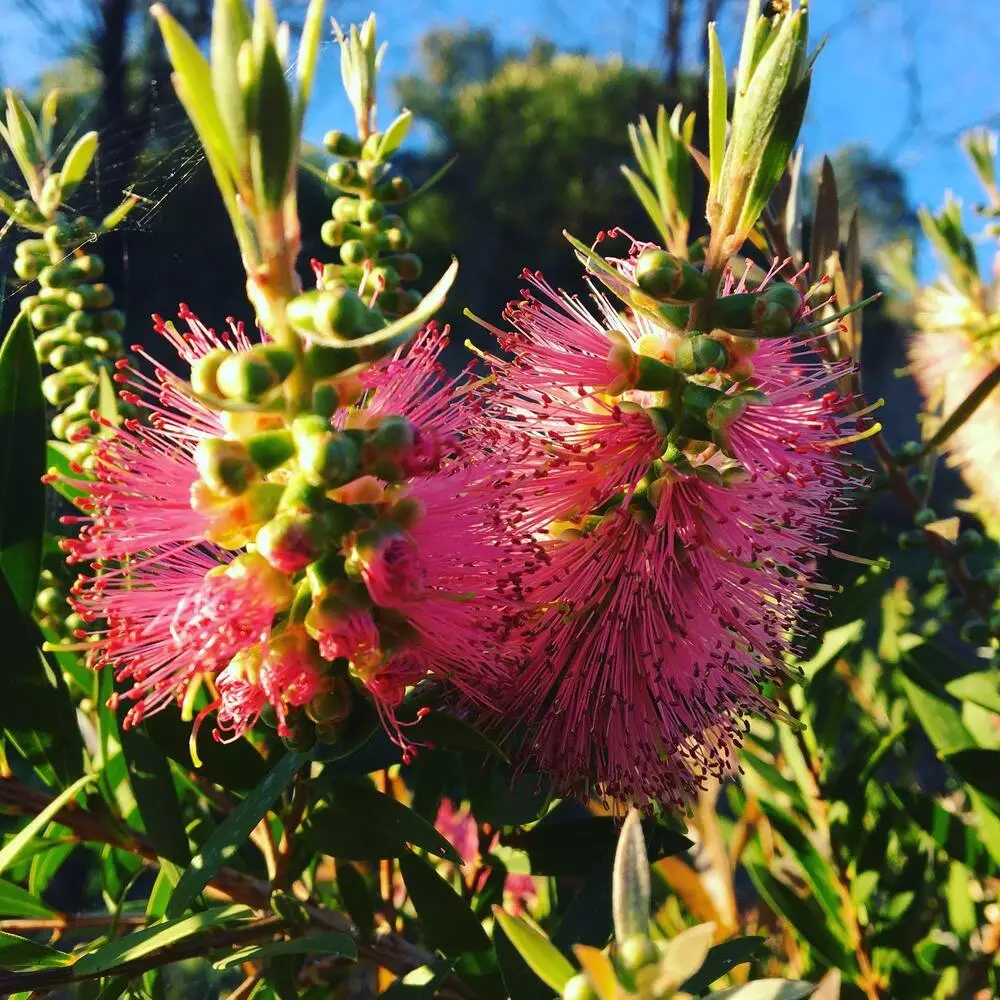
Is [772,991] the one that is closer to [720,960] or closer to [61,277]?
[720,960]

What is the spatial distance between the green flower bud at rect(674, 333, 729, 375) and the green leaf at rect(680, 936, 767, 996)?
31 cm

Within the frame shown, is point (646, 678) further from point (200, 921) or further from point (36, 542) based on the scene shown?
point (36, 542)

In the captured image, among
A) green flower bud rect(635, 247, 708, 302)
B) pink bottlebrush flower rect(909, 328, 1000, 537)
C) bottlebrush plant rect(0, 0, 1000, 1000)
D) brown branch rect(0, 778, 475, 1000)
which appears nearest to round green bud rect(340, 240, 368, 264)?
bottlebrush plant rect(0, 0, 1000, 1000)

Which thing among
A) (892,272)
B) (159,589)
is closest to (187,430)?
(159,589)

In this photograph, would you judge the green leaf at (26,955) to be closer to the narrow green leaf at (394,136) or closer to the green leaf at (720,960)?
the green leaf at (720,960)

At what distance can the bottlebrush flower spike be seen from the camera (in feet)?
1.82

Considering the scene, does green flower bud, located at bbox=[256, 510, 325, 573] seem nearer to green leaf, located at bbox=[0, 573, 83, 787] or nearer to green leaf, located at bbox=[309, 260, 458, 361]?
green leaf, located at bbox=[309, 260, 458, 361]

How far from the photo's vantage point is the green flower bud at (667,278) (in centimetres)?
49

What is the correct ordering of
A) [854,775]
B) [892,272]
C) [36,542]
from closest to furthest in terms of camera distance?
[36,542] < [854,775] < [892,272]

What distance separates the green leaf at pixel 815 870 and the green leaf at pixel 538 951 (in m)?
0.58

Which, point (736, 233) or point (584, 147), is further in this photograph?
point (584, 147)

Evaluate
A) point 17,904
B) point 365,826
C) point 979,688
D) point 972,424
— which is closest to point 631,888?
point 365,826

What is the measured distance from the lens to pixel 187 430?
53 centimetres

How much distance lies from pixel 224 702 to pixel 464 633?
137 mm
